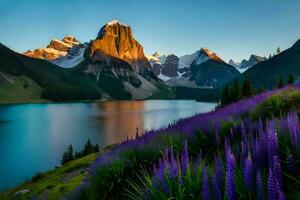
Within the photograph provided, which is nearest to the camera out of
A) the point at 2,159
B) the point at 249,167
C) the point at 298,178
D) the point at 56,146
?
the point at 249,167

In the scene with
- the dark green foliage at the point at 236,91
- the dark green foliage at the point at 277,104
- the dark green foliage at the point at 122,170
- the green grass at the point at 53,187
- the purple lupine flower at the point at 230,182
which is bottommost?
the green grass at the point at 53,187

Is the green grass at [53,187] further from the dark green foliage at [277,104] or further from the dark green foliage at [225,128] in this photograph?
the dark green foliage at [277,104]

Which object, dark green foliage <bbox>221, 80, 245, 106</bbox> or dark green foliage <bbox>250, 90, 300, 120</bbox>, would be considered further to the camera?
dark green foliage <bbox>221, 80, 245, 106</bbox>

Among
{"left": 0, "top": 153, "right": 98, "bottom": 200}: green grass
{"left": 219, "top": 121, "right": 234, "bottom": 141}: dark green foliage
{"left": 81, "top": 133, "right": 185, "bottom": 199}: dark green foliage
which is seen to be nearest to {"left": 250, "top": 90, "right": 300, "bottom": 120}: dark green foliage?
{"left": 219, "top": 121, "right": 234, "bottom": 141}: dark green foliage

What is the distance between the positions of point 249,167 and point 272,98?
22.1 ft

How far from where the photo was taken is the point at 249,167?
258 cm

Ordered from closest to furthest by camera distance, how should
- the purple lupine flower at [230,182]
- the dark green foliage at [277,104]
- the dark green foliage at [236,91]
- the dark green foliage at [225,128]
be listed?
the purple lupine flower at [230,182] < the dark green foliage at [225,128] < the dark green foliage at [277,104] < the dark green foliage at [236,91]

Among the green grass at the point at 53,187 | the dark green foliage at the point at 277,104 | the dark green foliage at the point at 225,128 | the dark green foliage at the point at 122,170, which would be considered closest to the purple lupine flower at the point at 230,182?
the dark green foliage at the point at 122,170

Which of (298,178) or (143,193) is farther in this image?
(143,193)

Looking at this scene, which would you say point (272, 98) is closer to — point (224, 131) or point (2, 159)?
point (224, 131)

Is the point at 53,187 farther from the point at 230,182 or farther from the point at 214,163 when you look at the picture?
the point at 230,182

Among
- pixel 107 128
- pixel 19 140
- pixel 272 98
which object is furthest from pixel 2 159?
pixel 272 98

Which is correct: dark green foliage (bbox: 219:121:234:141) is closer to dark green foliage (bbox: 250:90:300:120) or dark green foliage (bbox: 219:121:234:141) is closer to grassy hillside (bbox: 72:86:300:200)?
grassy hillside (bbox: 72:86:300:200)

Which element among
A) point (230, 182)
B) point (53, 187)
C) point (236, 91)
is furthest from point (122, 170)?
point (236, 91)
